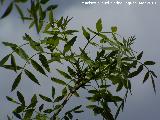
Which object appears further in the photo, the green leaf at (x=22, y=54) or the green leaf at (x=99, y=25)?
the green leaf at (x=99, y=25)

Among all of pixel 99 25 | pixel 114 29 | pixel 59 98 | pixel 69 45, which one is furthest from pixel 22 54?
pixel 114 29

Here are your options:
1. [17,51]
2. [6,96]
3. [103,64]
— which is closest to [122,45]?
[103,64]

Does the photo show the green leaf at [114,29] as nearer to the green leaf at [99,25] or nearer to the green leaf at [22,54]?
the green leaf at [99,25]

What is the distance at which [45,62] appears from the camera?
2.36 m

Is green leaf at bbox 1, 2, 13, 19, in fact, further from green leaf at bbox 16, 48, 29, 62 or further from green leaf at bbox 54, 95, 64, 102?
green leaf at bbox 54, 95, 64, 102

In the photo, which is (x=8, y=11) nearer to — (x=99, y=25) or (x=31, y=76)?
(x=31, y=76)

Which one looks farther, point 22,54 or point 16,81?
point 16,81

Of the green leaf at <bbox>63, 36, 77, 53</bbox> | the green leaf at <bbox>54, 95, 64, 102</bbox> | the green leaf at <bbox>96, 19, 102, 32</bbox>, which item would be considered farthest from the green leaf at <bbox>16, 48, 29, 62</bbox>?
the green leaf at <bbox>96, 19, 102, 32</bbox>

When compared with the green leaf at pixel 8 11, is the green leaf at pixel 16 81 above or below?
below

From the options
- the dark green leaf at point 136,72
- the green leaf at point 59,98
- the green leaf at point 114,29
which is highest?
the green leaf at point 114,29

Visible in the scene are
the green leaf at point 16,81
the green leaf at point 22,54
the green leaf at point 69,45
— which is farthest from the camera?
the green leaf at point 69,45

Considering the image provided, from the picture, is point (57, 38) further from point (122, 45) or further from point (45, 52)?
point (122, 45)

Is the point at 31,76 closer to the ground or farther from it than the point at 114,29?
closer to the ground

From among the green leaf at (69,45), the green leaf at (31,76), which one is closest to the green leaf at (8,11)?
the green leaf at (31,76)
